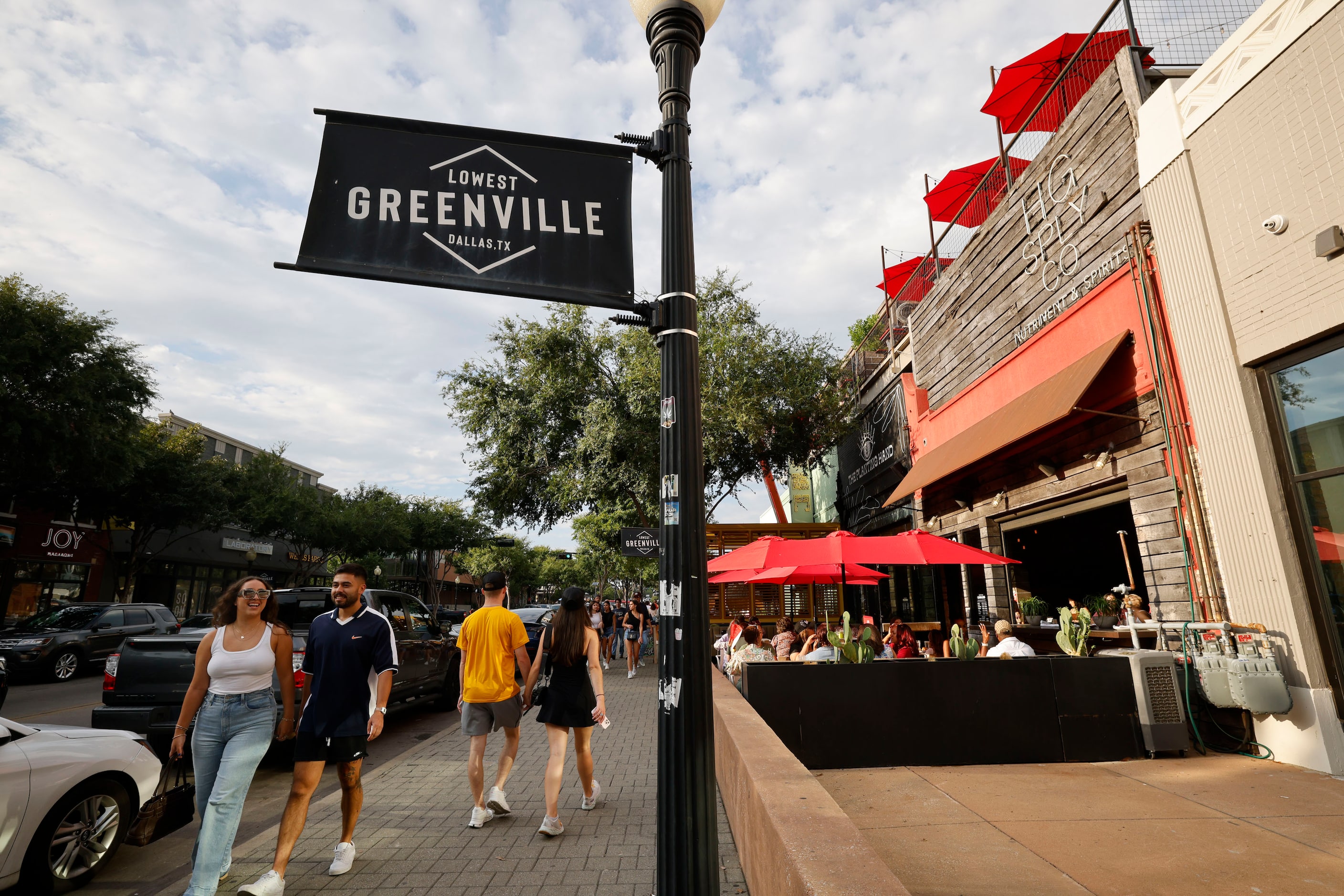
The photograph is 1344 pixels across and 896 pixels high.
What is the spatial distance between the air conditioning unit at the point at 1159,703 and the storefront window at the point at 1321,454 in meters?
1.26

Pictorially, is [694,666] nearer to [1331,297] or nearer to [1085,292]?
[1331,297]

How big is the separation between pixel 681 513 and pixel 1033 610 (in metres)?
9.55

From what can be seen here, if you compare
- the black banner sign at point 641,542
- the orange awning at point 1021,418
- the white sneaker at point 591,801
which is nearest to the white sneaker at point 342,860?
the white sneaker at point 591,801

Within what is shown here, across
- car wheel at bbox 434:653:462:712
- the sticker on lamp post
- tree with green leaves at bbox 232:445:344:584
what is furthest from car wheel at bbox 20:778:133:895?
tree with green leaves at bbox 232:445:344:584

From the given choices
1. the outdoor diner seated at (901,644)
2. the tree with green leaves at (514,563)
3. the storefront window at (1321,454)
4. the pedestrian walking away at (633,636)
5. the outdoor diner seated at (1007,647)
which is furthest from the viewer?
the tree with green leaves at (514,563)

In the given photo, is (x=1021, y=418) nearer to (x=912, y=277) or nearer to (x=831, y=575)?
(x=831, y=575)

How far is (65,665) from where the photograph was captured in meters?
14.2

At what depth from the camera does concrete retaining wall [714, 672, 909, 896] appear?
7.25 ft

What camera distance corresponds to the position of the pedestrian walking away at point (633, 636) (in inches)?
627

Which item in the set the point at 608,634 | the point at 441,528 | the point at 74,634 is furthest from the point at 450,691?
the point at 441,528

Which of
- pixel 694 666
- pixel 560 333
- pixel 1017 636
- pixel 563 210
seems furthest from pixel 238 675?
pixel 560 333

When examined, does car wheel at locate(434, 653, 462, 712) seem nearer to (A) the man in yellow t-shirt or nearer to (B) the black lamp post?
(A) the man in yellow t-shirt

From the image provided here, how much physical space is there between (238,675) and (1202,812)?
20.4 feet

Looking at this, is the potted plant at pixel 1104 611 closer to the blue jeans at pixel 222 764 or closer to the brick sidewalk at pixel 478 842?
the brick sidewalk at pixel 478 842
